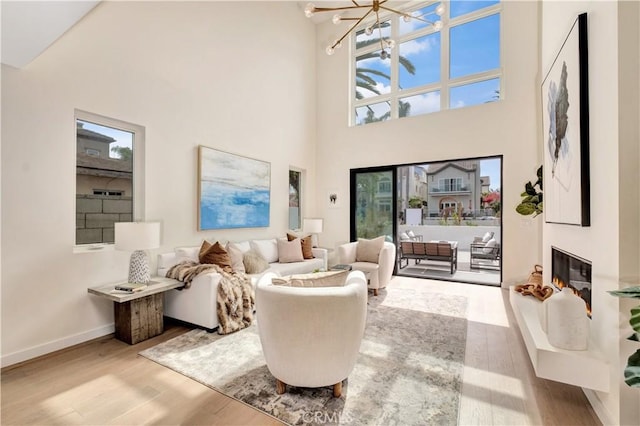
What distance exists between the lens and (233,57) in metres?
4.57

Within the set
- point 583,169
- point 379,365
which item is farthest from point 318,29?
point 379,365

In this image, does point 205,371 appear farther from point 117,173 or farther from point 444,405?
point 117,173

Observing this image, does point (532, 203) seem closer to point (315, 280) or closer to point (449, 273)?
point (449, 273)

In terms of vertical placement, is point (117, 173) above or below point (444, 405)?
above

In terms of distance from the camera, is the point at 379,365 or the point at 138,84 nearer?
the point at 379,365

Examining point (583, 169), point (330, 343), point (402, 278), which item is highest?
point (583, 169)

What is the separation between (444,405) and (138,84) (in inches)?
168

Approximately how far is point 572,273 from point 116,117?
4638 millimetres

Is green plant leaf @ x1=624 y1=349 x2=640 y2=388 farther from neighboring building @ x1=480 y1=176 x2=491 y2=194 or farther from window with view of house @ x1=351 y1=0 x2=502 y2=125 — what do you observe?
neighboring building @ x1=480 y1=176 x2=491 y2=194

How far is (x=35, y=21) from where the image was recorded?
1.87 metres

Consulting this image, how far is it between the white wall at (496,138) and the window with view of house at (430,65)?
0.70 ft
